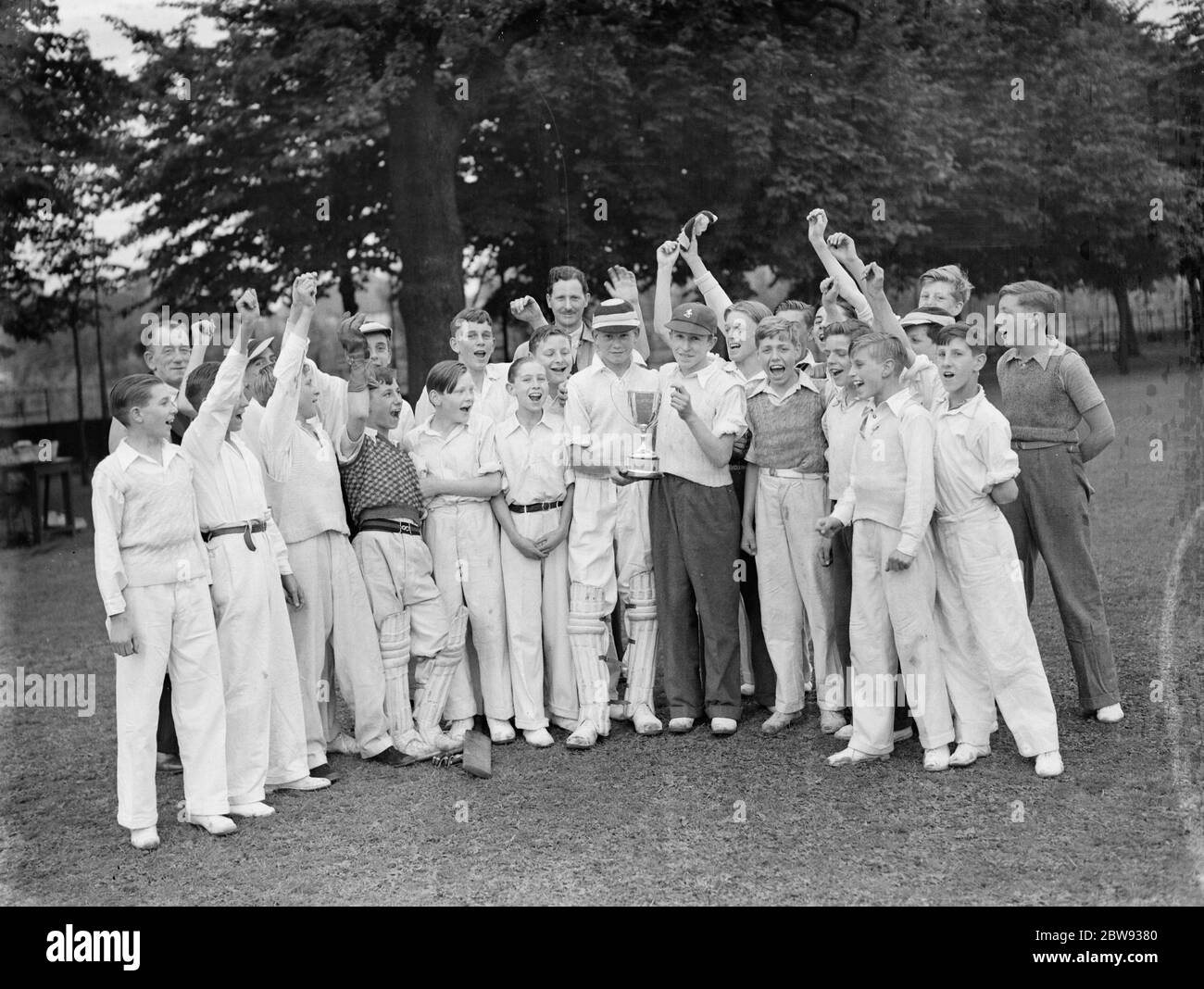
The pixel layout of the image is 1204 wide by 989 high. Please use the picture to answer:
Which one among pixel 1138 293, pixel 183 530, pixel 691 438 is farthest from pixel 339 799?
pixel 1138 293

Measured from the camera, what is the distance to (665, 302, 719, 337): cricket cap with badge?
5242 mm

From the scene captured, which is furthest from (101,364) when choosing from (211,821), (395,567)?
(211,821)

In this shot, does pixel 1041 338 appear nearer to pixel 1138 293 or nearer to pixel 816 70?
pixel 1138 293

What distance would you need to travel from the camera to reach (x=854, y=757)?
15.8ft

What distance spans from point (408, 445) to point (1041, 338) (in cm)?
270

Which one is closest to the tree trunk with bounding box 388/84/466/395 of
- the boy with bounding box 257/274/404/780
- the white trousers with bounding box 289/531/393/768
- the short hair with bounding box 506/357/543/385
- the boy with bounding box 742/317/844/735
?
the short hair with bounding box 506/357/543/385

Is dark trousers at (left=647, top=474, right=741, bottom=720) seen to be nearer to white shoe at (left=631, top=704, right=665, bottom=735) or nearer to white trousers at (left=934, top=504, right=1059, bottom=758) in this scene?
white shoe at (left=631, top=704, right=665, bottom=735)

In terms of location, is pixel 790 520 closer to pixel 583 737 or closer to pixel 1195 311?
pixel 583 737

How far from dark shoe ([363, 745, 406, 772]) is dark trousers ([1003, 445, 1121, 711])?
266 centimetres

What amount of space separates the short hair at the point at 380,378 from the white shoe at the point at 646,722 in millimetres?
1750

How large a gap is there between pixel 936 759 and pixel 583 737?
1.40m

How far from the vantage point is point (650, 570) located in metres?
5.40

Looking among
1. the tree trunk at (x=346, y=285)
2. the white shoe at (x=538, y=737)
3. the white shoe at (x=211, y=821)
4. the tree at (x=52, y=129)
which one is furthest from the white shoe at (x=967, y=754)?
the tree at (x=52, y=129)

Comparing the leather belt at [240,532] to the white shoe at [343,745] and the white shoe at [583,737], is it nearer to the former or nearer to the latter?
the white shoe at [343,745]
